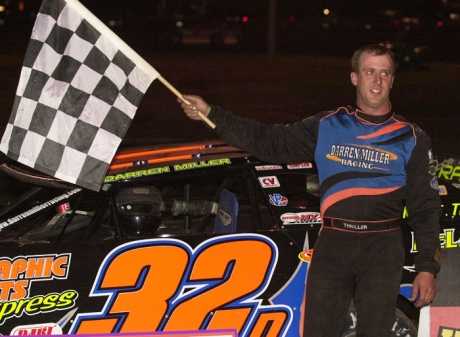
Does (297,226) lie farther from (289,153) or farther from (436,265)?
(436,265)

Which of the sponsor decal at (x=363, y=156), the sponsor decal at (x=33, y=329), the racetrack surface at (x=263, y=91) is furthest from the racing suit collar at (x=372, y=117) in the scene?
the racetrack surface at (x=263, y=91)

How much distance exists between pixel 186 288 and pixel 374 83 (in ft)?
4.64

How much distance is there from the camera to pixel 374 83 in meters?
3.30

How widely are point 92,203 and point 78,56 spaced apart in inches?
85.8

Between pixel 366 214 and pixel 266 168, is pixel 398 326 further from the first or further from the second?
pixel 266 168

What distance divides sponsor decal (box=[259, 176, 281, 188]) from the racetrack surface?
4171 millimetres

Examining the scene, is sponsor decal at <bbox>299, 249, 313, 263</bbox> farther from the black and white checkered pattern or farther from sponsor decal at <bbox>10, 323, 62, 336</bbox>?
sponsor decal at <bbox>10, 323, 62, 336</bbox>

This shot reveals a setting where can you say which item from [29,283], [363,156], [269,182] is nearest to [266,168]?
[269,182]

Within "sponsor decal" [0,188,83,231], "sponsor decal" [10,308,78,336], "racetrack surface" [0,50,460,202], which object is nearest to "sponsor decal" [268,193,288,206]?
"sponsor decal" [0,188,83,231]

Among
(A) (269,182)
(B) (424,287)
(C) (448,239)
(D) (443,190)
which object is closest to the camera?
(B) (424,287)

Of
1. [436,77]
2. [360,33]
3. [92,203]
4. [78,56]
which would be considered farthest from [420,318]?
[360,33]

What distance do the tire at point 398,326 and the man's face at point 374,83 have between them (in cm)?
117

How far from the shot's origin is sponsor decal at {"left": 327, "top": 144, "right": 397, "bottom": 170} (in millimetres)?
3279

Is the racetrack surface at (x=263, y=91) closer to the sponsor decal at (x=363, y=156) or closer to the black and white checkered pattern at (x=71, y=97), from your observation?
the black and white checkered pattern at (x=71, y=97)
